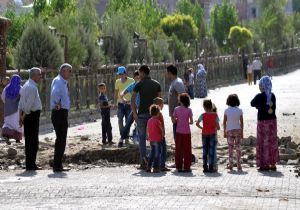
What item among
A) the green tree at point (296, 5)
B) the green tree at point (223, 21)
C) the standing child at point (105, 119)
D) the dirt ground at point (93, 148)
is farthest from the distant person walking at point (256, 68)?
the green tree at point (296, 5)

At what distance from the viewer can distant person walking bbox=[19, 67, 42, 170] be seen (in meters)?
15.8

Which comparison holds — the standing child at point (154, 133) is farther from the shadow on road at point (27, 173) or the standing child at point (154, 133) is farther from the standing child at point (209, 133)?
the shadow on road at point (27, 173)

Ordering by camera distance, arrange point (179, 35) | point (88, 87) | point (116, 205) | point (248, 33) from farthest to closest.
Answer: point (248, 33), point (179, 35), point (88, 87), point (116, 205)

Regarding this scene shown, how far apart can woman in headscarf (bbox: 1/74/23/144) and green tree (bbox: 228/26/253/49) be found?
178ft

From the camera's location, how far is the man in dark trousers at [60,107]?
15.5 metres

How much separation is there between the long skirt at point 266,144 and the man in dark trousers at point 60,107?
302 cm

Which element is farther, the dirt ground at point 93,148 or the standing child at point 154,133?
the dirt ground at point 93,148

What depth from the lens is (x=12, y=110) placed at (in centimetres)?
2164

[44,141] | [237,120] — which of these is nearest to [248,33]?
[44,141]

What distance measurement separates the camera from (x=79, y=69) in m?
34.3

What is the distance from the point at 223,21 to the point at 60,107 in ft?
220

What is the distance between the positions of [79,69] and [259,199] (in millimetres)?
22639

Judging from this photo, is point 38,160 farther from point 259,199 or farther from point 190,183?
point 259,199

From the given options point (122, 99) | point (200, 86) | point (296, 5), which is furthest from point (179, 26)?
point (296, 5)
